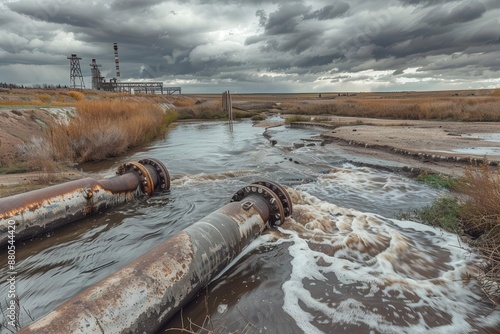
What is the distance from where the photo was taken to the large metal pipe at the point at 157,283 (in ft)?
7.49

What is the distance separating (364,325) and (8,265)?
4.85m

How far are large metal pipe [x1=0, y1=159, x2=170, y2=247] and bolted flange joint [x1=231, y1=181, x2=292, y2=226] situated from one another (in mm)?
2768

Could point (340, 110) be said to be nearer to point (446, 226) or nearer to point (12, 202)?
point (446, 226)

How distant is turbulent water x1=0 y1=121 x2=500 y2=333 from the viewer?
3289mm

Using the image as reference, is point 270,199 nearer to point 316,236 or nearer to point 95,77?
point 316,236

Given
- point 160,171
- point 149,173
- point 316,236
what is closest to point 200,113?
point 160,171

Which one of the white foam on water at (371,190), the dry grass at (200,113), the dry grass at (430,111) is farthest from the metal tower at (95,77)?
the white foam on water at (371,190)

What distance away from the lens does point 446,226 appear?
18.0ft

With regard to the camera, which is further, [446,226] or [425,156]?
[425,156]

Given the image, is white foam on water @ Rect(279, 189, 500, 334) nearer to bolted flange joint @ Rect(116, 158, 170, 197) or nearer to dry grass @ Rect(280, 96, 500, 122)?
bolted flange joint @ Rect(116, 158, 170, 197)

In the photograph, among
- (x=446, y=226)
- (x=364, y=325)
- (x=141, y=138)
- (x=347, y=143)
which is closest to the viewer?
(x=364, y=325)

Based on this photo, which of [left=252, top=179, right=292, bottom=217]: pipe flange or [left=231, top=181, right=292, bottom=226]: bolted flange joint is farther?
[left=252, top=179, right=292, bottom=217]: pipe flange

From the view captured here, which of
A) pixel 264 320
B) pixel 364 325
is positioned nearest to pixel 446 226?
pixel 364 325

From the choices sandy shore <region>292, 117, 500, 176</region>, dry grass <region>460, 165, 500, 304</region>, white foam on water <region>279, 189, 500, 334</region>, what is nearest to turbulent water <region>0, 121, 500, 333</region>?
white foam on water <region>279, 189, 500, 334</region>
